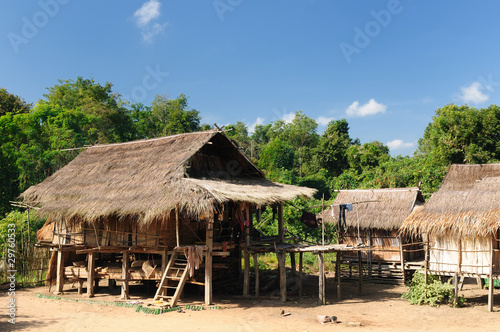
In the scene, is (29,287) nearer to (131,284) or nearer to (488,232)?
(131,284)

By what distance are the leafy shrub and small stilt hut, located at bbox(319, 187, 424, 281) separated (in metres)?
3.28

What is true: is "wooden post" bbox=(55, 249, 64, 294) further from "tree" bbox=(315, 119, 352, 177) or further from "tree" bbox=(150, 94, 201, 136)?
"tree" bbox=(315, 119, 352, 177)

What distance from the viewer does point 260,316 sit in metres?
11.7

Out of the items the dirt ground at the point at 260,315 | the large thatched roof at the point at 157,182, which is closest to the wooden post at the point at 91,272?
the dirt ground at the point at 260,315

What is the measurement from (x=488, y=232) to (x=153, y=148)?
11.7 meters

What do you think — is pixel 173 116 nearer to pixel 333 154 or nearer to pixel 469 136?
pixel 333 154

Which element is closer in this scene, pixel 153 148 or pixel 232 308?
pixel 232 308

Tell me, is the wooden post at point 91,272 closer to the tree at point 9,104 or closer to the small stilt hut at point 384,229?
the small stilt hut at point 384,229

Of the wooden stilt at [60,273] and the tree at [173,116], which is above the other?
the tree at [173,116]

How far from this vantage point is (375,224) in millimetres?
17703

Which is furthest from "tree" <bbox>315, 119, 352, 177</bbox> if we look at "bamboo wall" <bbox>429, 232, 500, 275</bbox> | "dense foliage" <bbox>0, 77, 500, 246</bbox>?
"bamboo wall" <bbox>429, 232, 500, 275</bbox>

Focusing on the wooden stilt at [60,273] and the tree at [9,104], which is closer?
the wooden stilt at [60,273]

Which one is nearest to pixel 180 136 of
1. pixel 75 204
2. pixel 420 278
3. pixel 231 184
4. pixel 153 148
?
pixel 153 148

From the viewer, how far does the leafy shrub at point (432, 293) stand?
13.1 m
